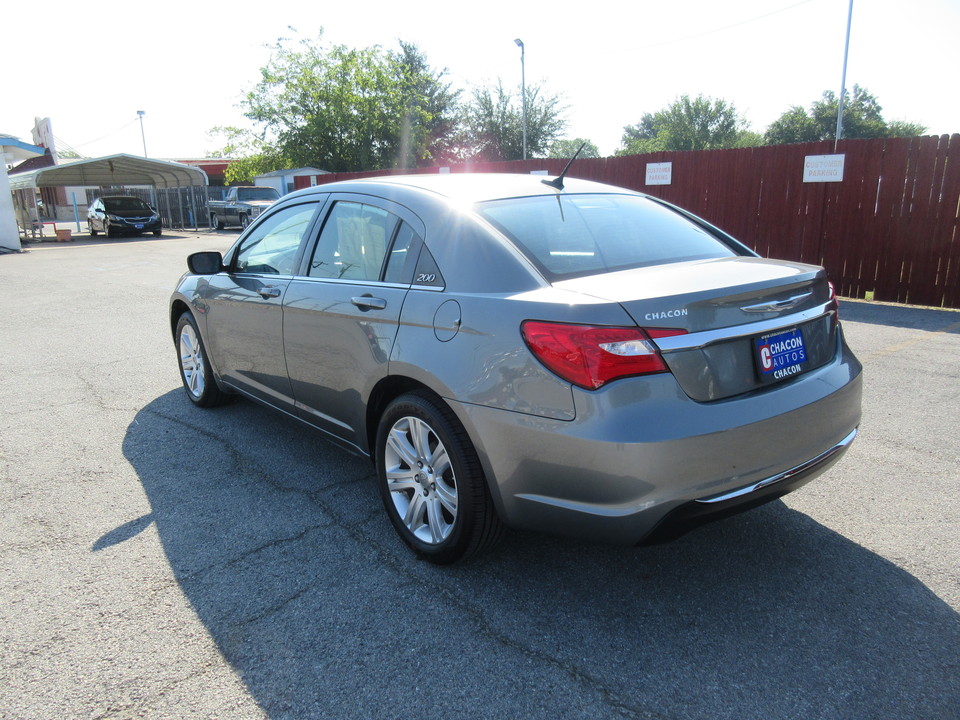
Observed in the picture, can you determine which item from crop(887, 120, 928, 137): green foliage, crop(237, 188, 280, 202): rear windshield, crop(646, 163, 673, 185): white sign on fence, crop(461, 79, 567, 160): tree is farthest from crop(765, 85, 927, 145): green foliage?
crop(646, 163, 673, 185): white sign on fence

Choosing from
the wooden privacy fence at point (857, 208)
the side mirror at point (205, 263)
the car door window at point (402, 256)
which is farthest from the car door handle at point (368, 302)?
the wooden privacy fence at point (857, 208)

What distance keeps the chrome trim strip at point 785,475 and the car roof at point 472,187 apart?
162 centimetres

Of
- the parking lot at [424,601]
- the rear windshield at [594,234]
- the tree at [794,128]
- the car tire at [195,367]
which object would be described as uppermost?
the tree at [794,128]

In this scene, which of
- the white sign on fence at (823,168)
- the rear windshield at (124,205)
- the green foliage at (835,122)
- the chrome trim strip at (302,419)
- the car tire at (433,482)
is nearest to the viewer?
the car tire at (433,482)

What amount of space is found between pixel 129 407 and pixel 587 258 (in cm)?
415

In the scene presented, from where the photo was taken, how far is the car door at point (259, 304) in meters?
3.88

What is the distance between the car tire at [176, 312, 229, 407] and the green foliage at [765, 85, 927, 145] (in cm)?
7247

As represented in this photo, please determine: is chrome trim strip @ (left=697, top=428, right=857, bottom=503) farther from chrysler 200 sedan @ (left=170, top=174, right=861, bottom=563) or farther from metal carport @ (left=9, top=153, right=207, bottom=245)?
metal carport @ (left=9, top=153, right=207, bottom=245)

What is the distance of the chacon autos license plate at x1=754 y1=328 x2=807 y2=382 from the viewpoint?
252 centimetres

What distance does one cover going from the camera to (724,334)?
2414 mm

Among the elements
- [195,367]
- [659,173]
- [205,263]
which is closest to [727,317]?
[205,263]

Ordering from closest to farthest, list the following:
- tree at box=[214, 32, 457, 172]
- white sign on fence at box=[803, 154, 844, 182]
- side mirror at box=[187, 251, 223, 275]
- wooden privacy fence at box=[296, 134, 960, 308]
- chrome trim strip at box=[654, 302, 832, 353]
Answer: chrome trim strip at box=[654, 302, 832, 353] → side mirror at box=[187, 251, 223, 275] → wooden privacy fence at box=[296, 134, 960, 308] → white sign on fence at box=[803, 154, 844, 182] → tree at box=[214, 32, 457, 172]

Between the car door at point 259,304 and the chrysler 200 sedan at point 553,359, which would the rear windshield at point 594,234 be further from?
the car door at point 259,304

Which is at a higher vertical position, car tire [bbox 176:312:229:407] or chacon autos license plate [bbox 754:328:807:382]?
chacon autos license plate [bbox 754:328:807:382]
